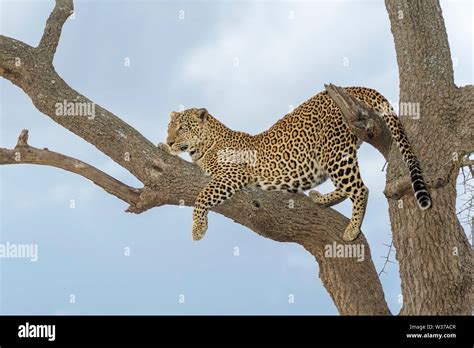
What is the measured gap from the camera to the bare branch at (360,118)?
711cm

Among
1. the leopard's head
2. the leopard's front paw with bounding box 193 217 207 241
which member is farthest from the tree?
the leopard's head

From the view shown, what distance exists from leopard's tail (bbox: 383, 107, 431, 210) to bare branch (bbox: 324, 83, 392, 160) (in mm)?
107

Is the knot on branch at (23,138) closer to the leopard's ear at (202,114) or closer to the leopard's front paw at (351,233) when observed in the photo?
the leopard's ear at (202,114)

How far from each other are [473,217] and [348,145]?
80.2 inches

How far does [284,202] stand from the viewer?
747 centimetres

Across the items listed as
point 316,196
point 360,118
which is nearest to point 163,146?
point 316,196

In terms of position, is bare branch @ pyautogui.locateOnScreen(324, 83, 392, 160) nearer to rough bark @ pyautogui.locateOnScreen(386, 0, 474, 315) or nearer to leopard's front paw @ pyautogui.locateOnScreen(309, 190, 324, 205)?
rough bark @ pyautogui.locateOnScreen(386, 0, 474, 315)

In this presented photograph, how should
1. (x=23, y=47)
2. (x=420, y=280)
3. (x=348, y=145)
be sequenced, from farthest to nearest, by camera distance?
1. (x=23, y=47)
2. (x=348, y=145)
3. (x=420, y=280)

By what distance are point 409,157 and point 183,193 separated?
2.34m
